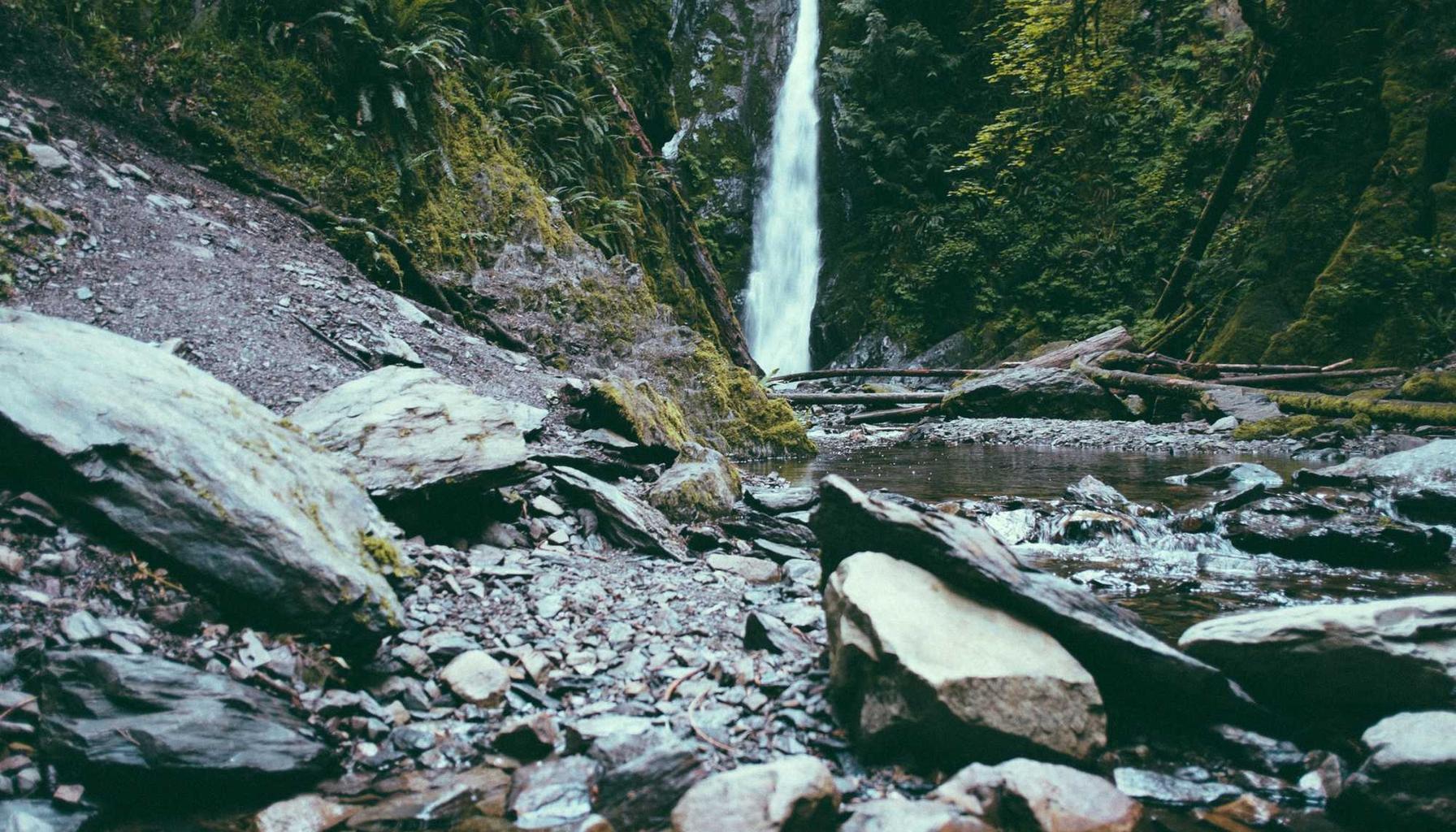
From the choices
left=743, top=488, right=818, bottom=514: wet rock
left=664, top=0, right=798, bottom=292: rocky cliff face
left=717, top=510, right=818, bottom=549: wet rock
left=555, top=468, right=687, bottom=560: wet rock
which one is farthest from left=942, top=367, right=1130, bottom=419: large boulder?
left=664, top=0, right=798, bottom=292: rocky cliff face

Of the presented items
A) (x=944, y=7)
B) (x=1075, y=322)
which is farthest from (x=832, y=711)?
(x=944, y=7)

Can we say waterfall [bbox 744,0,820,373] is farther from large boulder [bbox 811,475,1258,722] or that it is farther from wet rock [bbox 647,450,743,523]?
large boulder [bbox 811,475,1258,722]

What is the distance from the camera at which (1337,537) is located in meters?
4.96

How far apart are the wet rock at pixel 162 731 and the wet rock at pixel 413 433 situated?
1.50m

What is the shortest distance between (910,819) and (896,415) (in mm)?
13817

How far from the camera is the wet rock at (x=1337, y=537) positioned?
488 centimetres

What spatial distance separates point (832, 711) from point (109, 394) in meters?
2.87

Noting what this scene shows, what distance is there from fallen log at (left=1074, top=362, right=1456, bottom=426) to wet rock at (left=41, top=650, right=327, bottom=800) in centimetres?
1262

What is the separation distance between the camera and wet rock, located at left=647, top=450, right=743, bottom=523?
18.1ft

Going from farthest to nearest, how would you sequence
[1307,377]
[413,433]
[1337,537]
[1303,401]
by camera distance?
1. [1307,377]
2. [1303,401]
3. [1337,537]
4. [413,433]

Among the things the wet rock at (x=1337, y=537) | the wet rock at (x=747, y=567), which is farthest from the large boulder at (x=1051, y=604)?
the wet rock at (x=1337, y=537)

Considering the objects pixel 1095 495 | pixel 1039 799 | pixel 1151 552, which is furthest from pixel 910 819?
pixel 1095 495

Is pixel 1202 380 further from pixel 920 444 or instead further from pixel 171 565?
pixel 171 565

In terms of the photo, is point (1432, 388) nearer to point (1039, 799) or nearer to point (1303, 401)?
point (1303, 401)
